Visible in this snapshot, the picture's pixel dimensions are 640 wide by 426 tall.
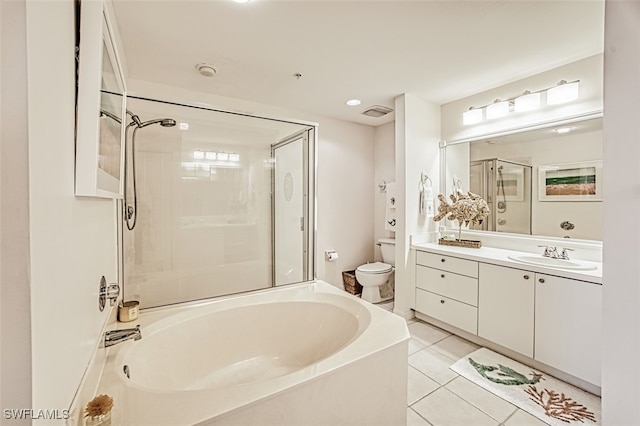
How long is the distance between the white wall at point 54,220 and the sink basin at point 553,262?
8.62 ft

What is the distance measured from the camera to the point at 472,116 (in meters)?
2.82

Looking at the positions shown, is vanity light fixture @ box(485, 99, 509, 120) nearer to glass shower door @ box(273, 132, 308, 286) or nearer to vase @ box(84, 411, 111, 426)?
glass shower door @ box(273, 132, 308, 286)

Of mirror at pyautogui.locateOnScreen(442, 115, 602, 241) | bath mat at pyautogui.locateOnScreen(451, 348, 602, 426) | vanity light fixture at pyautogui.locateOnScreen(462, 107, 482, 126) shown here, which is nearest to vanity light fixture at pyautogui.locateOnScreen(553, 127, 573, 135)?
mirror at pyautogui.locateOnScreen(442, 115, 602, 241)

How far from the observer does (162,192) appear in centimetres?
236

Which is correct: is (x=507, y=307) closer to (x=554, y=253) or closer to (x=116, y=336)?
(x=554, y=253)

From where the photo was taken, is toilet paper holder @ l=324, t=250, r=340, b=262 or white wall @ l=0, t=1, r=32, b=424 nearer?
white wall @ l=0, t=1, r=32, b=424

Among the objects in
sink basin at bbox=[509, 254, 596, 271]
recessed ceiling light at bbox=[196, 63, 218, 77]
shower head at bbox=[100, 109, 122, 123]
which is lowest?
sink basin at bbox=[509, 254, 596, 271]

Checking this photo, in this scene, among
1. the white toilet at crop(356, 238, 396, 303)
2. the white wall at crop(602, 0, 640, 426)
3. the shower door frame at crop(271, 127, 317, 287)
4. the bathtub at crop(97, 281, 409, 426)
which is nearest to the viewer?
the bathtub at crop(97, 281, 409, 426)

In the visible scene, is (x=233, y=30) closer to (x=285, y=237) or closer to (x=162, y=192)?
(x=162, y=192)

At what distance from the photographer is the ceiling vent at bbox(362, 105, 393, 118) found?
3.28 m

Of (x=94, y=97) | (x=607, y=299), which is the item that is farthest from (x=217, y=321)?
(x=607, y=299)

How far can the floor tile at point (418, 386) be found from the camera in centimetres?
179

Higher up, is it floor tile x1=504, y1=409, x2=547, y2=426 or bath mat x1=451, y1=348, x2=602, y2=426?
bath mat x1=451, y1=348, x2=602, y2=426

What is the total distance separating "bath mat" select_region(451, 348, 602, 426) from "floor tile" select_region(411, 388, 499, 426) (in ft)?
0.84
